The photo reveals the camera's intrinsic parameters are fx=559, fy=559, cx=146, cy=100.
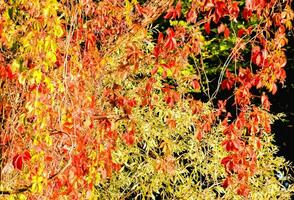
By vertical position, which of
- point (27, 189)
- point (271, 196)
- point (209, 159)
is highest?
point (27, 189)

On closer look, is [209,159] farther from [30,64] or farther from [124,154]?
[30,64]

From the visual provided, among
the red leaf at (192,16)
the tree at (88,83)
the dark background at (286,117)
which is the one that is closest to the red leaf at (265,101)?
the tree at (88,83)

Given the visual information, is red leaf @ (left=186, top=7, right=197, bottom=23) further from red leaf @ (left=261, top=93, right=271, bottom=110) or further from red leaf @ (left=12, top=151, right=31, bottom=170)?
red leaf @ (left=12, top=151, right=31, bottom=170)

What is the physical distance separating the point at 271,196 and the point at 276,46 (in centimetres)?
347

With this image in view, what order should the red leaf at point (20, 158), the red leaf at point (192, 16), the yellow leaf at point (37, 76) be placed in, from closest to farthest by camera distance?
the yellow leaf at point (37, 76) → the red leaf at point (20, 158) → the red leaf at point (192, 16)

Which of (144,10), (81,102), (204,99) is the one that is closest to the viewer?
→ (81,102)

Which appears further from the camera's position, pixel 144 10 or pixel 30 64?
pixel 144 10

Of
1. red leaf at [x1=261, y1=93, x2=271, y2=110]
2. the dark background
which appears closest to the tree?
red leaf at [x1=261, y1=93, x2=271, y2=110]

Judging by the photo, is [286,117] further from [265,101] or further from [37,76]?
[37,76]

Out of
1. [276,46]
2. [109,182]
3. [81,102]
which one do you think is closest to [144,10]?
[81,102]

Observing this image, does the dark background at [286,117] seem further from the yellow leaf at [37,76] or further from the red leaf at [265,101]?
the yellow leaf at [37,76]

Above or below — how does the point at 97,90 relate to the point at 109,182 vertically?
above

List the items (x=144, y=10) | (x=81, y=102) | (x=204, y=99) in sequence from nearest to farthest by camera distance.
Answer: (x=81, y=102) → (x=144, y=10) → (x=204, y=99)

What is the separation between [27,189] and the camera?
3.53m
